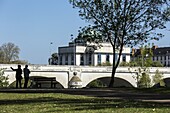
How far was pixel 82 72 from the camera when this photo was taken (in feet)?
287

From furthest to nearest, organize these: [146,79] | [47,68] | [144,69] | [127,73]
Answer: [127,73], [47,68], [144,69], [146,79]

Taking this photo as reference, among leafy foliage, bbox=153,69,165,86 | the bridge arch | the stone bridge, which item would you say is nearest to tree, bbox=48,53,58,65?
the stone bridge

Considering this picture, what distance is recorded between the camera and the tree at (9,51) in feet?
381

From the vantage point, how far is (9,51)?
118 meters

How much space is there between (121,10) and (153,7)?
2469mm

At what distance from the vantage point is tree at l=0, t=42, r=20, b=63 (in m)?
116

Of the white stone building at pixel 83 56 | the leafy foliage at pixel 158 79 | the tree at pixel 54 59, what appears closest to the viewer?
the leafy foliage at pixel 158 79

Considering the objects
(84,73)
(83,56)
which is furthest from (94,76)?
(83,56)

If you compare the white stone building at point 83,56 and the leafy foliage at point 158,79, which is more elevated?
the white stone building at point 83,56

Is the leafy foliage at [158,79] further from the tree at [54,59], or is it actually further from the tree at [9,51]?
the tree at [54,59]

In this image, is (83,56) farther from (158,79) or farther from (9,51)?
(158,79)

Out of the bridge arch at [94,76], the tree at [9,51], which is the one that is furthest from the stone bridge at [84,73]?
the tree at [9,51]

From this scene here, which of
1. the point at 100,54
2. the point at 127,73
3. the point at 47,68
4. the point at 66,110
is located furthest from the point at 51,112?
the point at 100,54

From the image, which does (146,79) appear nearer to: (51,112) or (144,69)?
(144,69)
